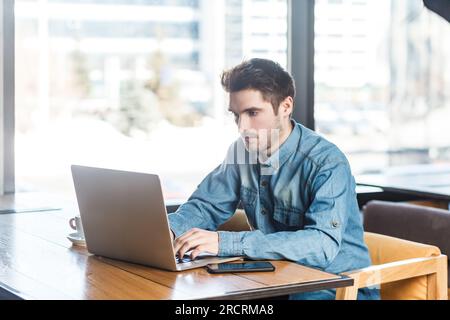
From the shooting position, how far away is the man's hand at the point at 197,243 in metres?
2.16

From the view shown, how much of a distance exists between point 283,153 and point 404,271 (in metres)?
0.51

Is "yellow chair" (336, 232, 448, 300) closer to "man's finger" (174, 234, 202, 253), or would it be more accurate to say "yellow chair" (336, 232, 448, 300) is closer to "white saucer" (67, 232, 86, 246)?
"man's finger" (174, 234, 202, 253)

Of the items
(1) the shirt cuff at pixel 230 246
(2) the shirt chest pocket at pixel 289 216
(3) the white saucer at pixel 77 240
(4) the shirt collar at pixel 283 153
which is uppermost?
(4) the shirt collar at pixel 283 153

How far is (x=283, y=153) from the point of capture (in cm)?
251

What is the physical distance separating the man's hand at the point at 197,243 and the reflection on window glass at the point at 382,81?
217 centimetres

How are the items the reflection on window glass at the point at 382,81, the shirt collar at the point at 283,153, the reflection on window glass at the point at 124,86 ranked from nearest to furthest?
the shirt collar at the point at 283,153 → the reflection on window glass at the point at 124,86 → the reflection on window glass at the point at 382,81

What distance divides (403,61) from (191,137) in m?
1.30

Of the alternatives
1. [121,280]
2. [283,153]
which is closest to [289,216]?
[283,153]

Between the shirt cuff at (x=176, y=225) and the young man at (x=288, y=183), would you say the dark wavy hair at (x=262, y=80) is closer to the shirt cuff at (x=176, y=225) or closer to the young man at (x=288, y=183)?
the young man at (x=288, y=183)

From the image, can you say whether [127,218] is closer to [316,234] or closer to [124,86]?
Answer: [316,234]

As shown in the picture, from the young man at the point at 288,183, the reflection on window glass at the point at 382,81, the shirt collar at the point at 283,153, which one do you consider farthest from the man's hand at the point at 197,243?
the reflection on window glass at the point at 382,81

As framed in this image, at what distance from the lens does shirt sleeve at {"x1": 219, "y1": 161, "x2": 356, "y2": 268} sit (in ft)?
7.20

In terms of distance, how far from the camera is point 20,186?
3.68m

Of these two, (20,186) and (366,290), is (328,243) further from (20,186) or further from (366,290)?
(20,186)
